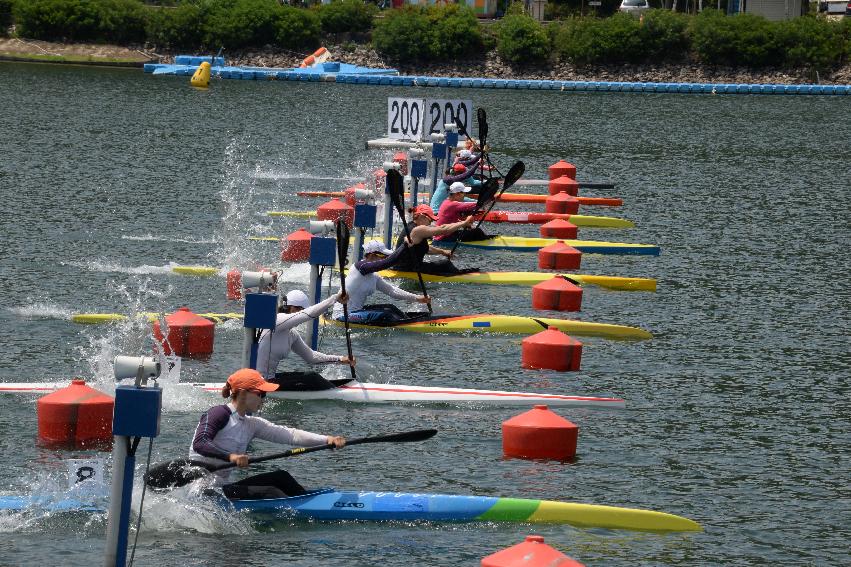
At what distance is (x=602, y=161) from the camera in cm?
5009

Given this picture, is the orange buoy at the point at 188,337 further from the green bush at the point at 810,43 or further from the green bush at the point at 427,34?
the green bush at the point at 810,43

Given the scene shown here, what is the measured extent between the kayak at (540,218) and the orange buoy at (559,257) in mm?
5107

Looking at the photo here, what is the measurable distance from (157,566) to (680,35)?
8610cm

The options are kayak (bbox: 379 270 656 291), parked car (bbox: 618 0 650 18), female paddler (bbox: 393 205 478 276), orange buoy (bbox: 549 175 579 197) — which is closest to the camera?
female paddler (bbox: 393 205 478 276)

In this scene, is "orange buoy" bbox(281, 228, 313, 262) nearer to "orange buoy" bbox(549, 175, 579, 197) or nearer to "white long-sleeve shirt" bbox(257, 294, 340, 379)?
"white long-sleeve shirt" bbox(257, 294, 340, 379)

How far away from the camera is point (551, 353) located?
19891 millimetres

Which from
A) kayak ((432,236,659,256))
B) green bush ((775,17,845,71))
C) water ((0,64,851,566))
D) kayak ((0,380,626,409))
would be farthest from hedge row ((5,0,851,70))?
kayak ((0,380,626,409))

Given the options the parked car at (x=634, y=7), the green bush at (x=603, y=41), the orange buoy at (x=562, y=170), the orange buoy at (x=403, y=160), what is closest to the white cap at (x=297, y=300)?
the orange buoy at (x=403, y=160)

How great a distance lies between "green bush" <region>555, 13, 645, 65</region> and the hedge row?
0.06m

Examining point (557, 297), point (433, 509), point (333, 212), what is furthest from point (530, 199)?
point (433, 509)

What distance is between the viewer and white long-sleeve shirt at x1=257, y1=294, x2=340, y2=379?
16.3 metres

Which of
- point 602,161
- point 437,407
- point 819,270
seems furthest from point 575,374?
point 602,161

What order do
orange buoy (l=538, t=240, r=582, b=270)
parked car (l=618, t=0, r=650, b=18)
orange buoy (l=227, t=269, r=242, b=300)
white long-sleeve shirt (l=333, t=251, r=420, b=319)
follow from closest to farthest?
1. white long-sleeve shirt (l=333, t=251, r=420, b=319)
2. orange buoy (l=227, t=269, r=242, b=300)
3. orange buoy (l=538, t=240, r=582, b=270)
4. parked car (l=618, t=0, r=650, b=18)

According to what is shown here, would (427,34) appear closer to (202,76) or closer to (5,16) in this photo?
(202,76)
